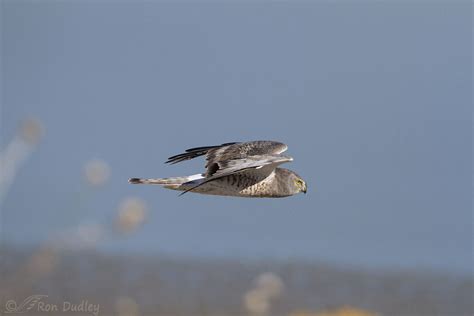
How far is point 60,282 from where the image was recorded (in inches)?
856

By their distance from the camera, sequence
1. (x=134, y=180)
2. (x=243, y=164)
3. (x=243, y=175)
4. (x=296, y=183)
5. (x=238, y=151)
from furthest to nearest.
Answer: (x=296, y=183) < (x=134, y=180) < (x=243, y=175) < (x=238, y=151) < (x=243, y=164)

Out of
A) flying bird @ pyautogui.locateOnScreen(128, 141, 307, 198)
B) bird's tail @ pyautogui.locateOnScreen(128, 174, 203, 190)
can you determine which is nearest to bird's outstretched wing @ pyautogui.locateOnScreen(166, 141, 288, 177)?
flying bird @ pyautogui.locateOnScreen(128, 141, 307, 198)

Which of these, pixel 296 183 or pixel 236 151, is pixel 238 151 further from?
pixel 296 183

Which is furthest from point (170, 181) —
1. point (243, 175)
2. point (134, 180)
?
point (243, 175)

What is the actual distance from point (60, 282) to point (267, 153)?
1277 centimetres

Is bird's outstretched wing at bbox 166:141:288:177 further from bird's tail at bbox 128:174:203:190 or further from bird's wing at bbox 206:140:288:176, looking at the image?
bird's tail at bbox 128:174:203:190

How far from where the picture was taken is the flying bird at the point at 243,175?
368 inches

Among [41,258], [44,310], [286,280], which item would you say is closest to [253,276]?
[286,280]

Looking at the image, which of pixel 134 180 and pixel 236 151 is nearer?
pixel 236 151

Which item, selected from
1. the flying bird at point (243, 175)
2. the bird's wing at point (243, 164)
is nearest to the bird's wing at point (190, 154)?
the flying bird at point (243, 175)

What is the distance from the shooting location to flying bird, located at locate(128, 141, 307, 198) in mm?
9344

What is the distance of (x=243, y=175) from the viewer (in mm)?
10047

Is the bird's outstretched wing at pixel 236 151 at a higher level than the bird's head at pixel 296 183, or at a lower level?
higher

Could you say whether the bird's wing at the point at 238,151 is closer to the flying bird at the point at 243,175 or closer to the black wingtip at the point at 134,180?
the flying bird at the point at 243,175
